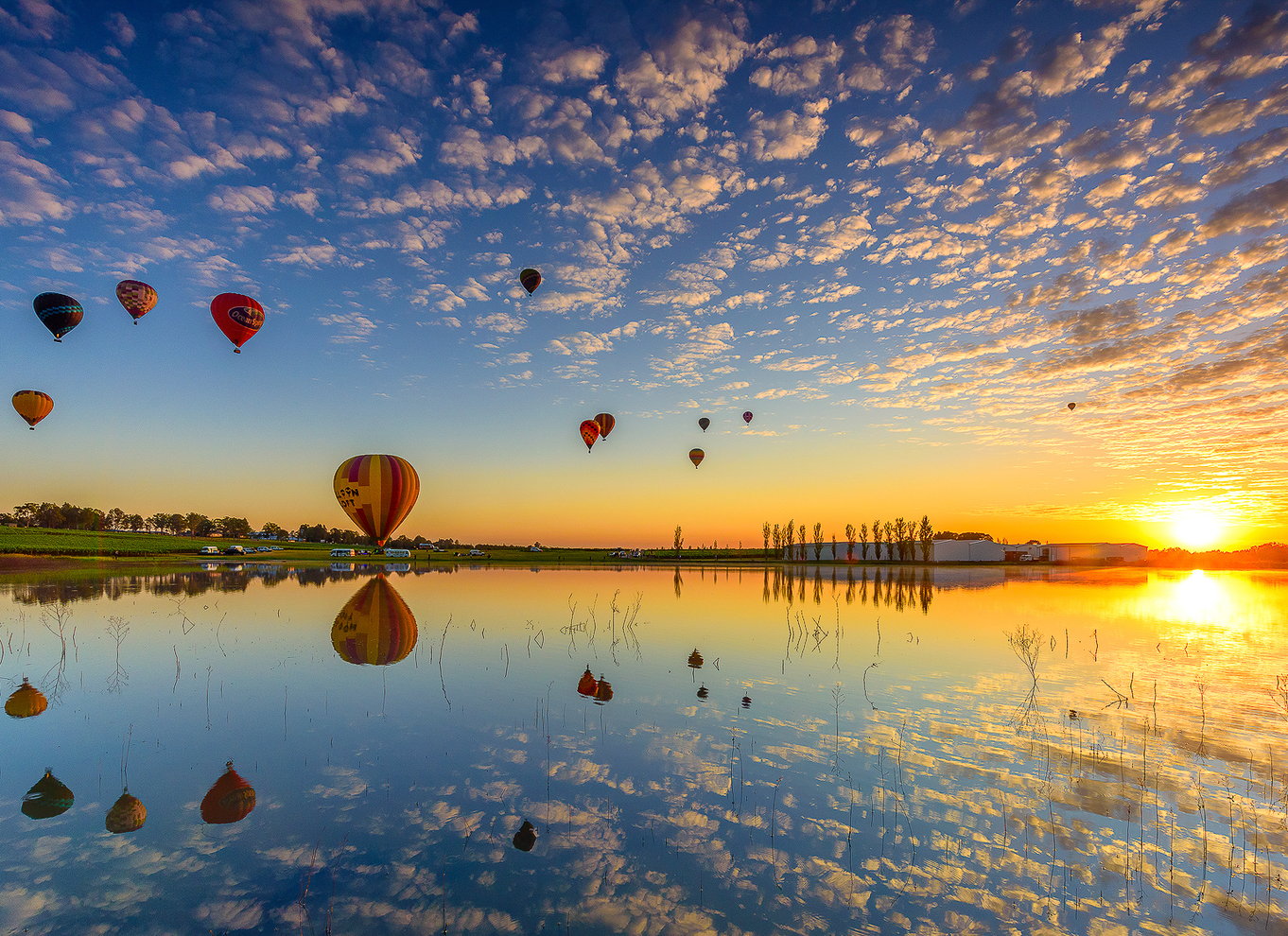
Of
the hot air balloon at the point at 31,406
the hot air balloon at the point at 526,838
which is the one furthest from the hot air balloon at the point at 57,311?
the hot air balloon at the point at 526,838

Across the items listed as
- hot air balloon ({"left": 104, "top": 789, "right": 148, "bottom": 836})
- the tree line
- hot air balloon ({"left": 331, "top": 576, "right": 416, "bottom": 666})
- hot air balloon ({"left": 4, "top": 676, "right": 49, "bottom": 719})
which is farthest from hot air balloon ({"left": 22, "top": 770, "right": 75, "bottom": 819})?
the tree line

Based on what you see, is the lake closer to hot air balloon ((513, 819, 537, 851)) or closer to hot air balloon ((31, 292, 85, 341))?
hot air balloon ((513, 819, 537, 851))

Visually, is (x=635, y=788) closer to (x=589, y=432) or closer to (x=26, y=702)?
(x=26, y=702)

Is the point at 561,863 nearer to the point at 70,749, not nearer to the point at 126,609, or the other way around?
the point at 70,749

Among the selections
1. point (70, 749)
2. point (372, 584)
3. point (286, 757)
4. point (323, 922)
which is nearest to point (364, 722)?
point (286, 757)

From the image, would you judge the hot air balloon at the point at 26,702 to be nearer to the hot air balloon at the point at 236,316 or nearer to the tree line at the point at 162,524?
the hot air balloon at the point at 236,316

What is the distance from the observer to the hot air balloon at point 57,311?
125ft

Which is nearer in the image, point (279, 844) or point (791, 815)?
point (279, 844)

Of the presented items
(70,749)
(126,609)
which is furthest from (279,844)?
(126,609)

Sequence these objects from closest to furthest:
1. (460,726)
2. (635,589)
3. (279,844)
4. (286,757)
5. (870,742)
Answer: (279,844)
(286,757)
(870,742)
(460,726)
(635,589)

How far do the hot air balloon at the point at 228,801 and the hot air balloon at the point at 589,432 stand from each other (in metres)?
41.5

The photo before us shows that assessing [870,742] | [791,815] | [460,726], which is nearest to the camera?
[791,815]

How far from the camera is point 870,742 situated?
35.6 feet

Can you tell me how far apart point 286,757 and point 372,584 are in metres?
40.1
